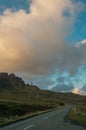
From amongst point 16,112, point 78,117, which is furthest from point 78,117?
point 16,112

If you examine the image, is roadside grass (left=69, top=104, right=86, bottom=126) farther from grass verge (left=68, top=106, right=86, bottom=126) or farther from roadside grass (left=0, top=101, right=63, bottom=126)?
roadside grass (left=0, top=101, right=63, bottom=126)

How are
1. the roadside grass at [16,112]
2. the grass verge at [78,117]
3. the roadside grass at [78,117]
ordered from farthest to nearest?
the roadside grass at [16,112], the roadside grass at [78,117], the grass verge at [78,117]

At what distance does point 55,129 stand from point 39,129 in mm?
1236

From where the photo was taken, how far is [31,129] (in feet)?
72.0

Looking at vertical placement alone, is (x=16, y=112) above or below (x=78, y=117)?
above

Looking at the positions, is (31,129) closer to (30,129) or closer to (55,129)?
(30,129)

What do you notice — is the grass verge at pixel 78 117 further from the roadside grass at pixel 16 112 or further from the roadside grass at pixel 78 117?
the roadside grass at pixel 16 112

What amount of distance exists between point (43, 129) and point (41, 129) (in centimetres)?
17

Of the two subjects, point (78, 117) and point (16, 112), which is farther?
point (16, 112)

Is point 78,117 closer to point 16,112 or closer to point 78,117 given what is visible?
point 78,117

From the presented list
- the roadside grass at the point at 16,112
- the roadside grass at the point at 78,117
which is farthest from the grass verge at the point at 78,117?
the roadside grass at the point at 16,112

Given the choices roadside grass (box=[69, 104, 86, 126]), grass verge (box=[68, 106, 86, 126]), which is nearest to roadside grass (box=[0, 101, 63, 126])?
grass verge (box=[68, 106, 86, 126])

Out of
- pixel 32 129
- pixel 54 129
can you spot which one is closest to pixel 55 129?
pixel 54 129

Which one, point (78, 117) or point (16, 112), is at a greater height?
point (16, 112)
